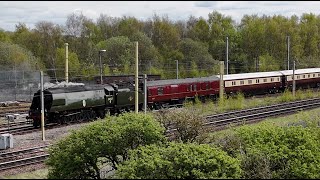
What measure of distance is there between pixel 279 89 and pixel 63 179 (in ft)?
133

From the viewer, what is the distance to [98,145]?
51.0 ft

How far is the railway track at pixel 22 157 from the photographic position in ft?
69.6

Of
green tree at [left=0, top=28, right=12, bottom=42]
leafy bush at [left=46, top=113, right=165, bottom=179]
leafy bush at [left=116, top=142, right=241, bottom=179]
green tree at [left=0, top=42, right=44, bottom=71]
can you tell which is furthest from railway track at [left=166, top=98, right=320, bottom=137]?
green tree at [left=0, top=28, right=12, bottom=42]

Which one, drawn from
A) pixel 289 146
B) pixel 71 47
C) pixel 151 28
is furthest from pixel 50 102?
pixel 151 28

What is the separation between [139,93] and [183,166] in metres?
Answer: 22.9

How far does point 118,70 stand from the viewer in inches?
2363

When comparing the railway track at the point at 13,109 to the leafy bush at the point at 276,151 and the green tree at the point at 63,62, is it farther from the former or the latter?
the leafy bush at the point at 276,151

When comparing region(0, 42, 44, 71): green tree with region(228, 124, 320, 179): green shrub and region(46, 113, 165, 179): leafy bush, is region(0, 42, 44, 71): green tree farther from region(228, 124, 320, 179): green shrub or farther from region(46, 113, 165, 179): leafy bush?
region(228, 124, 320, 179): green shrub

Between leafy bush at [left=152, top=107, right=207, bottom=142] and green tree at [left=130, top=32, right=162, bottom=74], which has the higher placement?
green tree at [left=130, top=32, right=162, bottom=74]

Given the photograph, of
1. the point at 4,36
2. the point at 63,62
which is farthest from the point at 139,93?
the point at 4,36

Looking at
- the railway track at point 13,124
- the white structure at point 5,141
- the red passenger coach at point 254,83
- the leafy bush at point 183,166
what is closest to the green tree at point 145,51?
the red passenger coach at point 254,83

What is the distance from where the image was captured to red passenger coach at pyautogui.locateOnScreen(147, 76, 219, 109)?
37531mm

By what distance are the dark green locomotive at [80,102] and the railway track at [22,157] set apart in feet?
20.8

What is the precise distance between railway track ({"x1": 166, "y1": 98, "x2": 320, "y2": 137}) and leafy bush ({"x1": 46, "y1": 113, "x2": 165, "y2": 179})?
1297 cm
